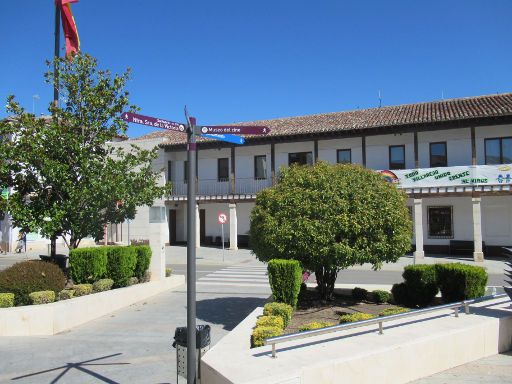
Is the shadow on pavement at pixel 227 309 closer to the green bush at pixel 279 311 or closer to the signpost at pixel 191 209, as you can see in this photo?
the green bush at pixel 279 311

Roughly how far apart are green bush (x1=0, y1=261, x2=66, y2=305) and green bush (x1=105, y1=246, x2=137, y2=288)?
1.66 meters

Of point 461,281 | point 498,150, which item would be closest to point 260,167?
point 498,150

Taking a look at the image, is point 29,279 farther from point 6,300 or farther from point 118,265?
point 118,265

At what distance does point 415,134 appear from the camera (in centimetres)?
2484

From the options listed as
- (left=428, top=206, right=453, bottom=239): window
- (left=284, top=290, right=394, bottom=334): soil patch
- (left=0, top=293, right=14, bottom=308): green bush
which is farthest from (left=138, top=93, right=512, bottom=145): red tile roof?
(left=0, top=293, right=14, bottom=308): green bush

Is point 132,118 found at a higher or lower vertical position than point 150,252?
higher

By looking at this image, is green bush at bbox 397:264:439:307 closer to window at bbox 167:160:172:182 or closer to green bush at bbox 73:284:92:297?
green bush at bbox 73:284:92:297

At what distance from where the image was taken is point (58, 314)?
914cm

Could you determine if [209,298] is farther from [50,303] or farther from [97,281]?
[50,303]

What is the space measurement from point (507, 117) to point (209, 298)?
58.1 feet

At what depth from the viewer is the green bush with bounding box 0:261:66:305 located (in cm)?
952

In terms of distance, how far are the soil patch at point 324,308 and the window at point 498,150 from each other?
16.9 metres

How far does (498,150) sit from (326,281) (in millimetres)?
18006

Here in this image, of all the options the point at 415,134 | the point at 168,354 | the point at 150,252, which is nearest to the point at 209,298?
the point at 150,252
